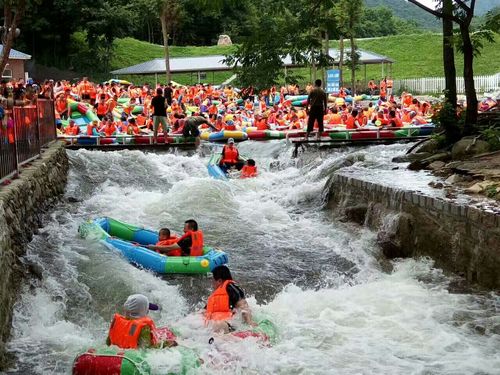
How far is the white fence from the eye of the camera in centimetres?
3832

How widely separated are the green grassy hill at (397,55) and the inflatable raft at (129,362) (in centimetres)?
4110

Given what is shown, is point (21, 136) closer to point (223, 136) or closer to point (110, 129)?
point (223, 136)

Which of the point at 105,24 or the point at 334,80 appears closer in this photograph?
the point at 334,80

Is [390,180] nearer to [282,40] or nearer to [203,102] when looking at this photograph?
[282,40]

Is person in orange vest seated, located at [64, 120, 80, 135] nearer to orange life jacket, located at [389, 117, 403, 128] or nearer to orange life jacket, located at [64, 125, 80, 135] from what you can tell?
orange life jacket, located at [64, 125, 80, 135]

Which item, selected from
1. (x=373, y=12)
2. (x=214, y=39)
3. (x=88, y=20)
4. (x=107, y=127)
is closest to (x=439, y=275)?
(x=107, y=127)

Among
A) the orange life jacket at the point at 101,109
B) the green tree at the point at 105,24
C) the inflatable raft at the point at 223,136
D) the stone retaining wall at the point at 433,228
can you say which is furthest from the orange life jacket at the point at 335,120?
the green tree at the point at 105,24

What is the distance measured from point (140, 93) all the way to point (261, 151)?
508 inches

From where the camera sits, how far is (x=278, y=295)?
7887mm

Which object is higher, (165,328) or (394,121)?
(394,121)

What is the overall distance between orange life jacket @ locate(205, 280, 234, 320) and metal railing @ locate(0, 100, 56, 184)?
334 centimetres

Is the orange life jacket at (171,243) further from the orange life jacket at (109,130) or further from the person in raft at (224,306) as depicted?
the orange life jacket at (109,130)

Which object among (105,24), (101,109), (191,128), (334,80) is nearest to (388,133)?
(191,128)

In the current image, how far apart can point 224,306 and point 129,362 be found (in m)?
1.46
